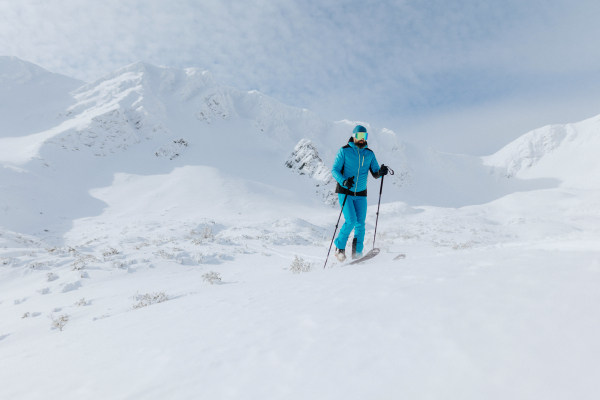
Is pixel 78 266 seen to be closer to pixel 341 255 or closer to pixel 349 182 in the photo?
pixel 341 255

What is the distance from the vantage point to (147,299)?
4004mm

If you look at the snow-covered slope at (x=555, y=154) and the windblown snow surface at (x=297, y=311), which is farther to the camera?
the snow-covered slope at (x=555, y=154)

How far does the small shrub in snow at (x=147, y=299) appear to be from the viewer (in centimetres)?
384

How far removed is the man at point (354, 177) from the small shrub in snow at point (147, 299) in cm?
307

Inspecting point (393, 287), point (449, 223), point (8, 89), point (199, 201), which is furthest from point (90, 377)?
point (8, 89)

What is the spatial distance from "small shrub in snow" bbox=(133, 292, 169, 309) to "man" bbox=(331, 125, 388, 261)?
3073 millimetres

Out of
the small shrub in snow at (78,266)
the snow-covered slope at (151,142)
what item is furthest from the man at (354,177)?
the snow-covered slope at (151,142)

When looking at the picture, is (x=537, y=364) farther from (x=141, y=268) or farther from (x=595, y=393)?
(x=141, y=268)

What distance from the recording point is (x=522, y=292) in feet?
4.84

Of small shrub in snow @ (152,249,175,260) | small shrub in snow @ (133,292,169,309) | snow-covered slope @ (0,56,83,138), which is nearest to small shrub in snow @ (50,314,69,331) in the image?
small shrub in snow @ (133,292,169,309)

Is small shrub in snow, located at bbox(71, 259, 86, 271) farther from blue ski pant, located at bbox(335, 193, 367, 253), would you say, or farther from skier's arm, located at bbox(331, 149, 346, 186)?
skier's arm, located at bbox(331, 149, 346, 186)

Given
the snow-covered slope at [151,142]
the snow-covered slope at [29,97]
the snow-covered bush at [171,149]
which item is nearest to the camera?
the snow-covered slope at [151,142]

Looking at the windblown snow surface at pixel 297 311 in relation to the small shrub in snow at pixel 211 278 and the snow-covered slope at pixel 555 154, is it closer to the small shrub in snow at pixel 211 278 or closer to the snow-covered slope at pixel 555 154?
the small shrub in snow at pixel 211 278

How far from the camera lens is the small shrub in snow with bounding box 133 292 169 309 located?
12.6ft
